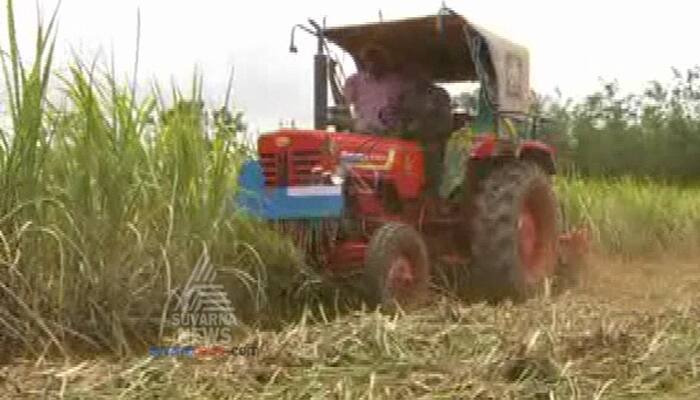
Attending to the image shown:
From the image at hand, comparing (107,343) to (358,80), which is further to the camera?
(358,80)

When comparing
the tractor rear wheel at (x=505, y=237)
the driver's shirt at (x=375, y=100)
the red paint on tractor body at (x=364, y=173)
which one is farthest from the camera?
the driver's shirt at (x=375, y=100)

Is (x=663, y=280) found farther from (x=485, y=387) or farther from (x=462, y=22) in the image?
(x=485, y=387)

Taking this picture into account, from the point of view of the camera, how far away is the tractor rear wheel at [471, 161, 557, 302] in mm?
7488

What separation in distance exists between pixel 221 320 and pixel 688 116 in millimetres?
27086

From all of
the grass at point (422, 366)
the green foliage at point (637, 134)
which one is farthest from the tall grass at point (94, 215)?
the green foliage at point (637, 134)

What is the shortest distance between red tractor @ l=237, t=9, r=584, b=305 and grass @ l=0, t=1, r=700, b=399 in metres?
0.52

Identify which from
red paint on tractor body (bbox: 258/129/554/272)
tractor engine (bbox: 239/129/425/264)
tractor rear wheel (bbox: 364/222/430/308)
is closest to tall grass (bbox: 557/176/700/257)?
red paint on tractor body (bbox: 258/129/554/272)

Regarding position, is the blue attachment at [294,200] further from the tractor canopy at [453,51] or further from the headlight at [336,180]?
the tractor canopy at [453,51]

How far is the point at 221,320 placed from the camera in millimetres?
5090

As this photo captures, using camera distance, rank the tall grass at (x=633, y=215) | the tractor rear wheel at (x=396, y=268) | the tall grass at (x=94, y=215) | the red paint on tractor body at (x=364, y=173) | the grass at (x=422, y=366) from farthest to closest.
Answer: the tall grass at (x=633, y=215) → the red paint on tractor body at (x=364, y=173) → the tractor rear wheel at (x=396, y=268) → the tall grass at (x=94, y=215) → the grass at (x=422, y=366)

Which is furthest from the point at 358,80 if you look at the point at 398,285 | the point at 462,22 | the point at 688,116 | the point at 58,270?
the point at 688,116

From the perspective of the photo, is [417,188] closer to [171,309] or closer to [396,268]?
[396,268]

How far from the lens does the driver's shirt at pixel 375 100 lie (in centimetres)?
795

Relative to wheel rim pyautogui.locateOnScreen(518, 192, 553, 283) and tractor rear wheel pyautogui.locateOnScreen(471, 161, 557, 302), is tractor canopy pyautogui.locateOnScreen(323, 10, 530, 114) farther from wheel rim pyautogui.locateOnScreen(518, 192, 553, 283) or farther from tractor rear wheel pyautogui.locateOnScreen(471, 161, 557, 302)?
wheel rim pyautogui.locateOnScreen(518, 192, 553, 283)
